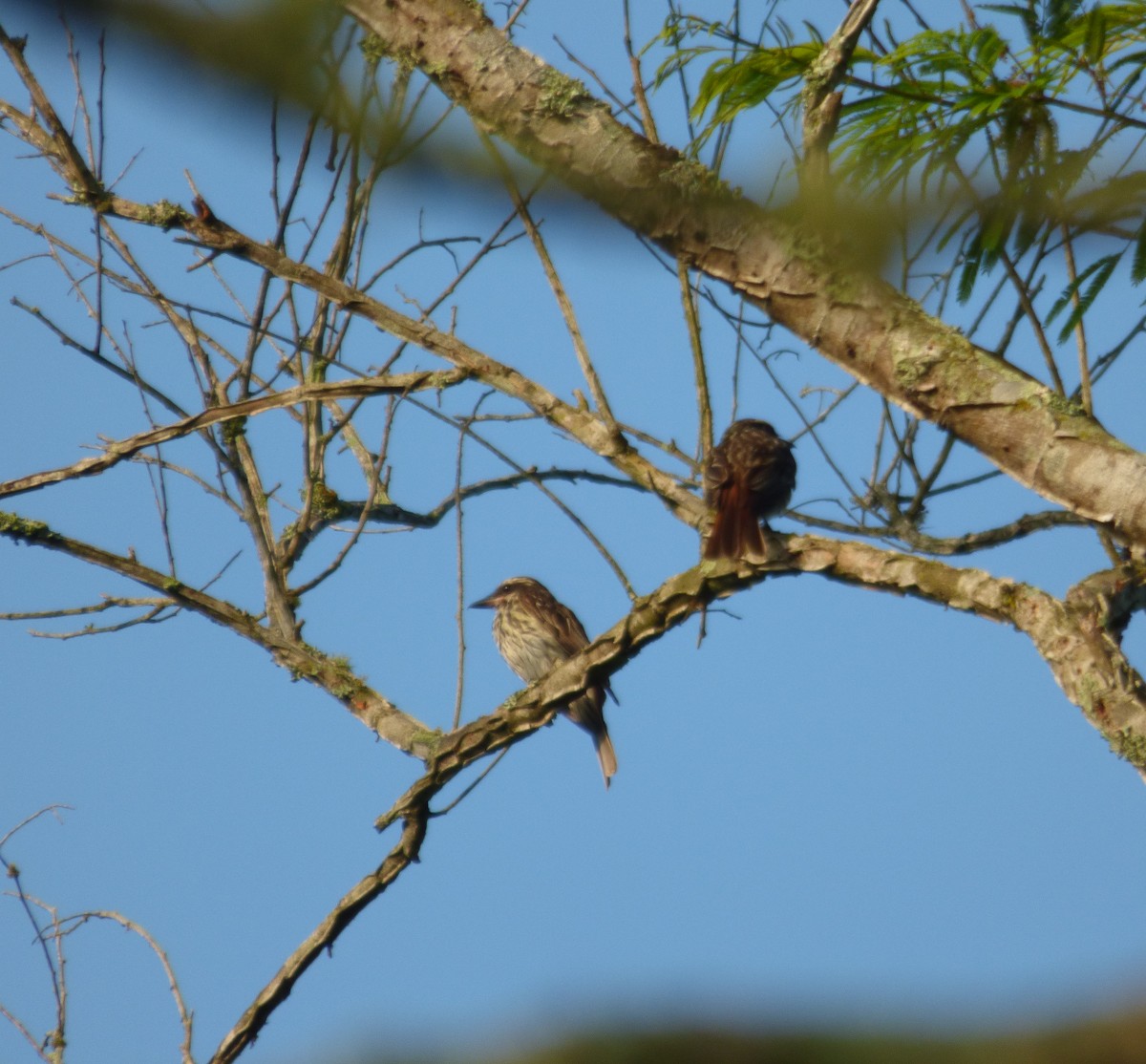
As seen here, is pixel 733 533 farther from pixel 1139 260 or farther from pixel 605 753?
pixel 605 753

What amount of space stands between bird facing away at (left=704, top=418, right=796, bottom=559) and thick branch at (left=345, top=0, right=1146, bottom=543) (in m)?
0.70

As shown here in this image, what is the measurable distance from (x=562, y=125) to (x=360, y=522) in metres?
1.84

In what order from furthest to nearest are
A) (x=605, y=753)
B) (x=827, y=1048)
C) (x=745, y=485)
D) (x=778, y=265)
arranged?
(x=605, y=753)
(x=745, y=485)
(x=778, y=265)
(x=827, y=1048)

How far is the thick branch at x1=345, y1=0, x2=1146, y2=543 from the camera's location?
2.48 metres

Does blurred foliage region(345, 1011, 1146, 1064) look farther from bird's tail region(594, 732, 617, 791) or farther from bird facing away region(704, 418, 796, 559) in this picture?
bird's tail region(594, 732, 617, 791)

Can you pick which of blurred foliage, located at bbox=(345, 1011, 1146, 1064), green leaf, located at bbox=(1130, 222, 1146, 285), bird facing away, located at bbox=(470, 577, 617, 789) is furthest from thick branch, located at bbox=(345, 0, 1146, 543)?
bird facing away, located at bbox=(470, 577, 617, 789)

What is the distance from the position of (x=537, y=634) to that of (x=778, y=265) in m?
5.92

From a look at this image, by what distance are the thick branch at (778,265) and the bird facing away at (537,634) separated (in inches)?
212

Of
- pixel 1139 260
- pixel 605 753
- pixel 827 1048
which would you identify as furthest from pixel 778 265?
pixel 605 753

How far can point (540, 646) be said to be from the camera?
8.41 m

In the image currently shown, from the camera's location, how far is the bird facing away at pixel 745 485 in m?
3.65

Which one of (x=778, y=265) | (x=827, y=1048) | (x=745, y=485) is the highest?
(x=745, y=485)

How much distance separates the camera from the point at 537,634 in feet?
27.7

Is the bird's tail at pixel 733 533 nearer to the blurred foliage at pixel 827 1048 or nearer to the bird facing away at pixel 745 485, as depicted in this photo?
the bird facing away at pixel 745 485
